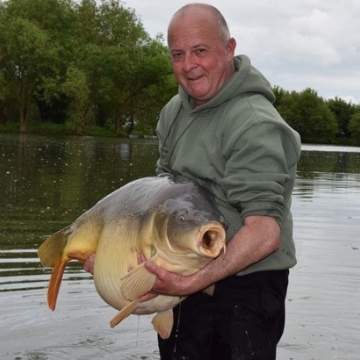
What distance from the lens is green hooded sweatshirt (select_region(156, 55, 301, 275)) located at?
391 centimetres

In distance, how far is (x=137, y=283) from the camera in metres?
3.84

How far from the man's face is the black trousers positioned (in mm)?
1005

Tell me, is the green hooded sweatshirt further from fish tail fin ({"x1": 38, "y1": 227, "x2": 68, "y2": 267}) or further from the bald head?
fish tail fin ({"x1": 38, "y1": 227, "x2": 68, "y2": 267})

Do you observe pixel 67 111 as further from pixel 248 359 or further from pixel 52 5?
pixel 248 359

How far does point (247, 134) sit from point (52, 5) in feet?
230

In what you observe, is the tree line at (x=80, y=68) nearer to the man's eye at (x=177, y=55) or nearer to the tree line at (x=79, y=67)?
the tree line at (x=79, y=67)

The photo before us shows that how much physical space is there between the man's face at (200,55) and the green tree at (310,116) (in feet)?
370

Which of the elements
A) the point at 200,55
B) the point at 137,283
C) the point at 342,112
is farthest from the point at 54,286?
the point at 342,112

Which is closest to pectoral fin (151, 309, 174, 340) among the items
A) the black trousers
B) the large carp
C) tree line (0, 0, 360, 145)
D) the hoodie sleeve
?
the large carp

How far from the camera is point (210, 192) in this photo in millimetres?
4207

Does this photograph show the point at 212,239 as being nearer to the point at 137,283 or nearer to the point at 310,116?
the point at 137,283

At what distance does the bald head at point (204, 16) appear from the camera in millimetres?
4148

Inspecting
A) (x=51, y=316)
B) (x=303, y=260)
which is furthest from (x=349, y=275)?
(x=51, y=316)

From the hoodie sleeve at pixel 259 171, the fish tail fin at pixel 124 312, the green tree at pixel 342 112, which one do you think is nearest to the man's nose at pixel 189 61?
the hoodie sleeve at pixel 259 171
